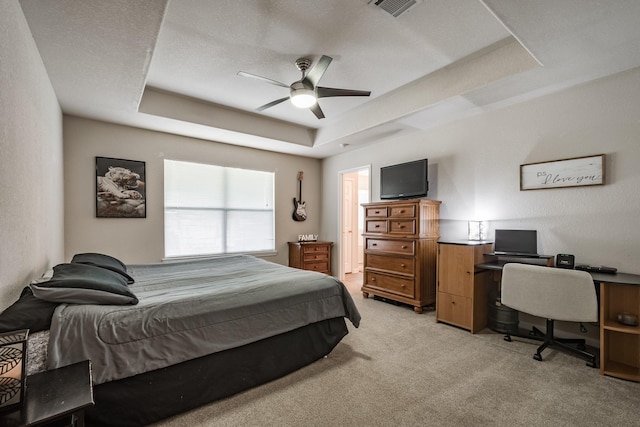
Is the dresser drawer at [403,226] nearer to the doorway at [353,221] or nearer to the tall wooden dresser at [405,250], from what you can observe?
the tall wooden dresser at [405,250]

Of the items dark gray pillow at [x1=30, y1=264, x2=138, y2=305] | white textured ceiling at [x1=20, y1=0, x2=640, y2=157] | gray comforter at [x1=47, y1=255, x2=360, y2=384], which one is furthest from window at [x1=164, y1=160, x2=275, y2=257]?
dark gray pillow at [x1=30, y1=264, x2=138, y2=305]

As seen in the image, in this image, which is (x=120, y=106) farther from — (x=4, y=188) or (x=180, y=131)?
(x=4, y=188)

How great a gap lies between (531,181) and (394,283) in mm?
2081

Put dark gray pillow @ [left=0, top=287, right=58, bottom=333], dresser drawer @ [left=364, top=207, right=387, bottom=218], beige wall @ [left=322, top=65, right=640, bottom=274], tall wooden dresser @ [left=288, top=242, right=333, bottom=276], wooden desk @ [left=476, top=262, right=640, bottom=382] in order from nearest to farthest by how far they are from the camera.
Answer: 1. dark gray pillow @ [left=0, top=287, right=58, bottom=333]
2. wooden desk @ [left=476, top=262, right=640, bottom=382]
3. beige wall @ [left=322, top=65, right=640, bottom=274]
4. dresser drawer @ [left=364, top=207, right=387, bottom=218]
5. tall wooden dresser @ [left=288, top=242, right=333, bottom=276]

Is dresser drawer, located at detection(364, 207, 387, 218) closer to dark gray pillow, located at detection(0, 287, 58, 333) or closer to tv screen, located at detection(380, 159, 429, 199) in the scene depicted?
tv screen, located at detection(380, 159, 429, 199)

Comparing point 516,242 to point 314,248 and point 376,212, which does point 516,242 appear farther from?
point 314,248

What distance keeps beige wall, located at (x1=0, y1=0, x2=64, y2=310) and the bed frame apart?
782 mm

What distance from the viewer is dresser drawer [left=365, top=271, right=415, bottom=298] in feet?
12.8

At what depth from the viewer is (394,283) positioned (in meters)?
4.09

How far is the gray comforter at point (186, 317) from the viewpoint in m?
1.53

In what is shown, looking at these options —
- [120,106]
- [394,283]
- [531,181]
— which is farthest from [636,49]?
[120,106]

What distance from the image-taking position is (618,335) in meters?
→ 2.45

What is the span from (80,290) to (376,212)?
3.54 m

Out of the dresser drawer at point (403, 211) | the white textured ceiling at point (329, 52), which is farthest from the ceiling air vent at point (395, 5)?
the dresser drawer at point (403, 211)
